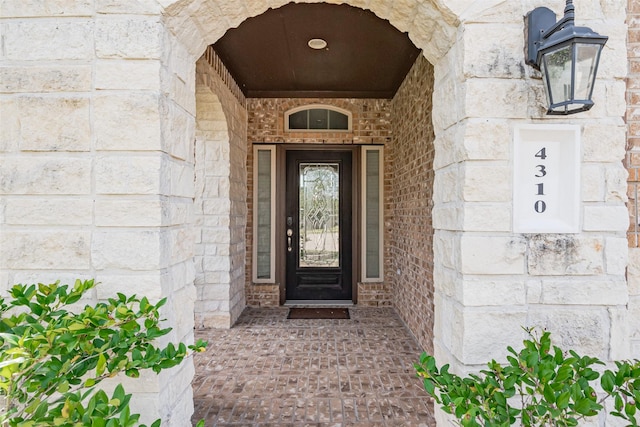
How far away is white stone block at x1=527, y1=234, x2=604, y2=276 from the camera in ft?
4.80

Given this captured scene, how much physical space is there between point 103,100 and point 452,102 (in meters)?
1.46

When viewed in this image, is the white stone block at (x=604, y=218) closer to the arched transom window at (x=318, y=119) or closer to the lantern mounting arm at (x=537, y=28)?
the lantern mounting arm at (x=537, y=28)

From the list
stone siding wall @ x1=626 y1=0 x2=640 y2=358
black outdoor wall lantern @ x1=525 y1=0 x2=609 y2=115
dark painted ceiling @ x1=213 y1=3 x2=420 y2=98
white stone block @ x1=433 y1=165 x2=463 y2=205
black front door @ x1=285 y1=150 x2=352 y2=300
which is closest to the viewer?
black outdoor wall lantern @ x1=525 y1=0 x2=609 y2=115

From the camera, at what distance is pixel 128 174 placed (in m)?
1.43

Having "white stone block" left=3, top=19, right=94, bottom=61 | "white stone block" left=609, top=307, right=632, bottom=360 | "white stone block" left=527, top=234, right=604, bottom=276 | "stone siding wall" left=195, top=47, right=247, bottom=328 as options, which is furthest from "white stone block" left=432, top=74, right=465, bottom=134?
"stone siding wall" left=195, top=47, right=247, bottom=328

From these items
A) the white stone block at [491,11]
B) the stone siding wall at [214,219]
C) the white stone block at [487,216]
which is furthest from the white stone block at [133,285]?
the stone siding wall at [214,219]

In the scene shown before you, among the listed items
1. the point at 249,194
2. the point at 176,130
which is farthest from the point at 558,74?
the point at 249,194

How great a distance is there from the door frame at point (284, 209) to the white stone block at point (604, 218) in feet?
11.1

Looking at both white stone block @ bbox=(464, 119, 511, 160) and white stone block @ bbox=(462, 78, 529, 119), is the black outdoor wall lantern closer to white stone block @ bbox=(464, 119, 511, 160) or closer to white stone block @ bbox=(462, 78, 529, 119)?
white stone block @ bbox=(462, 78, 529, 119)

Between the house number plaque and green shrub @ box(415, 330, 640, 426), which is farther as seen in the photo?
the house number plaque

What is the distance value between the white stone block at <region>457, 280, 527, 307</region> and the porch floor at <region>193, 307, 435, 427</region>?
111cm

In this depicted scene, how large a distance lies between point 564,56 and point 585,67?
0.09 meters

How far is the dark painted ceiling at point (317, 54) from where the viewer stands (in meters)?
2.85

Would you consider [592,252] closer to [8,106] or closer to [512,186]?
[512,186]
